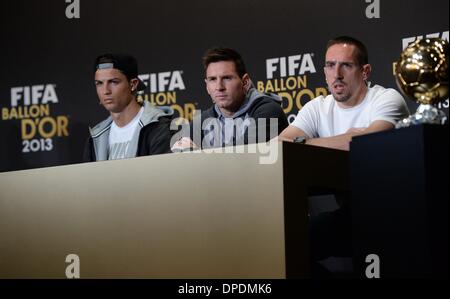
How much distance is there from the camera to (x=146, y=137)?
4.61m

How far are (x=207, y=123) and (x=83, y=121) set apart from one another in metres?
1.23

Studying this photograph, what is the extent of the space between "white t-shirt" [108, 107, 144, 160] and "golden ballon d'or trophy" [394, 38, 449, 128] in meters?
2.25

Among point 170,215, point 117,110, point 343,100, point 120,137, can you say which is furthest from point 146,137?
point 170,215

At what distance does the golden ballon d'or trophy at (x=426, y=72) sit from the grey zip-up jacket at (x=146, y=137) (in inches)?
75.4

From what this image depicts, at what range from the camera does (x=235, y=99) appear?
4.35 meters

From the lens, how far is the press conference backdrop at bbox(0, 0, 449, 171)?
434 centimetres

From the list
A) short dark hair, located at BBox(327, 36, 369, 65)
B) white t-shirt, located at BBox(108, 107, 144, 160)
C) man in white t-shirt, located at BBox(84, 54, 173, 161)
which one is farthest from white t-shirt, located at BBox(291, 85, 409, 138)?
white t-shirt, located at BBox(108, 107, 144, 160)

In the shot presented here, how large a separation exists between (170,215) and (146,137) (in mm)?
1667

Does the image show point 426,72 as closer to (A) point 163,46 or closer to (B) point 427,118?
(B) point 427,118

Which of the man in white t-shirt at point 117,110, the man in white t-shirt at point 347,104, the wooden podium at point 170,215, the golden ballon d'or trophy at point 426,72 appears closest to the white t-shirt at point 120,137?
the man in white t-shirt at point 117,110

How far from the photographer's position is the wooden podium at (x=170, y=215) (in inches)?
110
